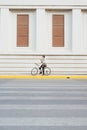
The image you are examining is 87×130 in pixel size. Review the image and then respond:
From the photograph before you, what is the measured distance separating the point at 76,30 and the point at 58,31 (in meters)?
1.32

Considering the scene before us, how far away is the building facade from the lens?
32.6m

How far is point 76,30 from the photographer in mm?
32688

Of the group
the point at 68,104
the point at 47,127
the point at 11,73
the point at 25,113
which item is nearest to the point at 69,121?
the point at 47,127

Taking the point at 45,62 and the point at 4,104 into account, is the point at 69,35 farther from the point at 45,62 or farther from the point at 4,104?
the point at 4,104

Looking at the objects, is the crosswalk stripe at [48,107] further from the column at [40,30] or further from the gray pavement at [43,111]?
the column at [40,30]

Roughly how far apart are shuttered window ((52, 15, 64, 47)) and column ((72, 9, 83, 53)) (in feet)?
2.94

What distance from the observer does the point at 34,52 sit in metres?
32.5

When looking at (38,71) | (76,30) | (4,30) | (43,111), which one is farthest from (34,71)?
(43,111)

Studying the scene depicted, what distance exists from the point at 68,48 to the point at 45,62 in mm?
2030

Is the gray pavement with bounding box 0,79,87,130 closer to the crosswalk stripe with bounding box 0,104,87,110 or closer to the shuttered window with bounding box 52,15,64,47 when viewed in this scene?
the crosswalk stripe with bounding box 0,104,87,110

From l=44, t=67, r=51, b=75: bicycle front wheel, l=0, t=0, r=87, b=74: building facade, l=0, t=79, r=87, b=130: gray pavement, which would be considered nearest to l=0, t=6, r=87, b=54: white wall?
l=0, t=0, r=87, b=74: building facade

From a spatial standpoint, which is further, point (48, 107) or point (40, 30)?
point (40, 30)

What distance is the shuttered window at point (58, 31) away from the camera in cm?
3316

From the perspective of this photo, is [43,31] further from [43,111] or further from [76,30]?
[43,111]
